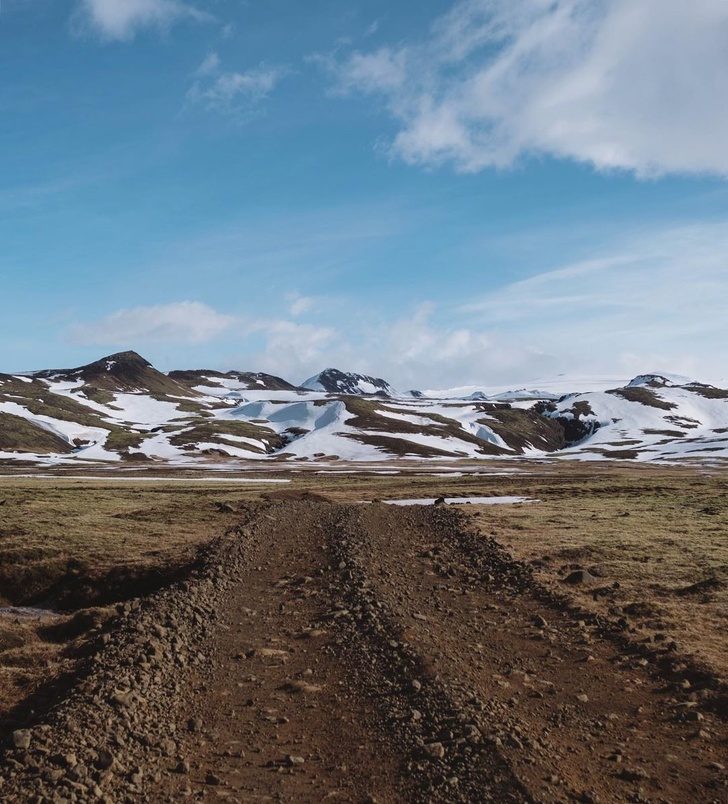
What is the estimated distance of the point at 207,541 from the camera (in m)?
31.5

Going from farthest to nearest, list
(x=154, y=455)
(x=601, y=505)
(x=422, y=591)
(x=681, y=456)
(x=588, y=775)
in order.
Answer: (x=681, y=456), (x=154, y=455), (x=601, y=505), (x=422, y=591), (x=588, y=775)

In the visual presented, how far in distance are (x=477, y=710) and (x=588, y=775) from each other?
2.34 meters

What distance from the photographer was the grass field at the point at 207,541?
17.6 meters

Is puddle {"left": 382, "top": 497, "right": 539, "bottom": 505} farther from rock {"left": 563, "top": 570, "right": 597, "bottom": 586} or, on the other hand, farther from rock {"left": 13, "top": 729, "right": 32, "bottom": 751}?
rock {"left": 13, "top": 729, "right": 32, "bottom": 751}

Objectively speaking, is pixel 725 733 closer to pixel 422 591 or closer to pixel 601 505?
pixel 422 591

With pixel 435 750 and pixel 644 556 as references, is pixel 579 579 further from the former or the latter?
pixel 435 750

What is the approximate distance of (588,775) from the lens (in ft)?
32.8

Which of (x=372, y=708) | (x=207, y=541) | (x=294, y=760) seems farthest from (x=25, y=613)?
(x=294, y=760)

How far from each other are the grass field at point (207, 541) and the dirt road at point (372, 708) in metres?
1.92

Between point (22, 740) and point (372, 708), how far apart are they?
20.1 ft

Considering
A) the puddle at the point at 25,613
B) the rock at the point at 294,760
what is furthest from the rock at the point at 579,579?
the puddle at the point at 25,613

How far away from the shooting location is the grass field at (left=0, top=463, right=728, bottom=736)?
1762 centimetres

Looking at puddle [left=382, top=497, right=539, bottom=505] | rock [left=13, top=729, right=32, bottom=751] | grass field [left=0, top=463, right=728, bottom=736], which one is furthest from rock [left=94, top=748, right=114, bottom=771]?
puddle [left=382, top=497, right=539, bottom=505]

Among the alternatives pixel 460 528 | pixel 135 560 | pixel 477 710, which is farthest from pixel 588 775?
pixel 460 528
